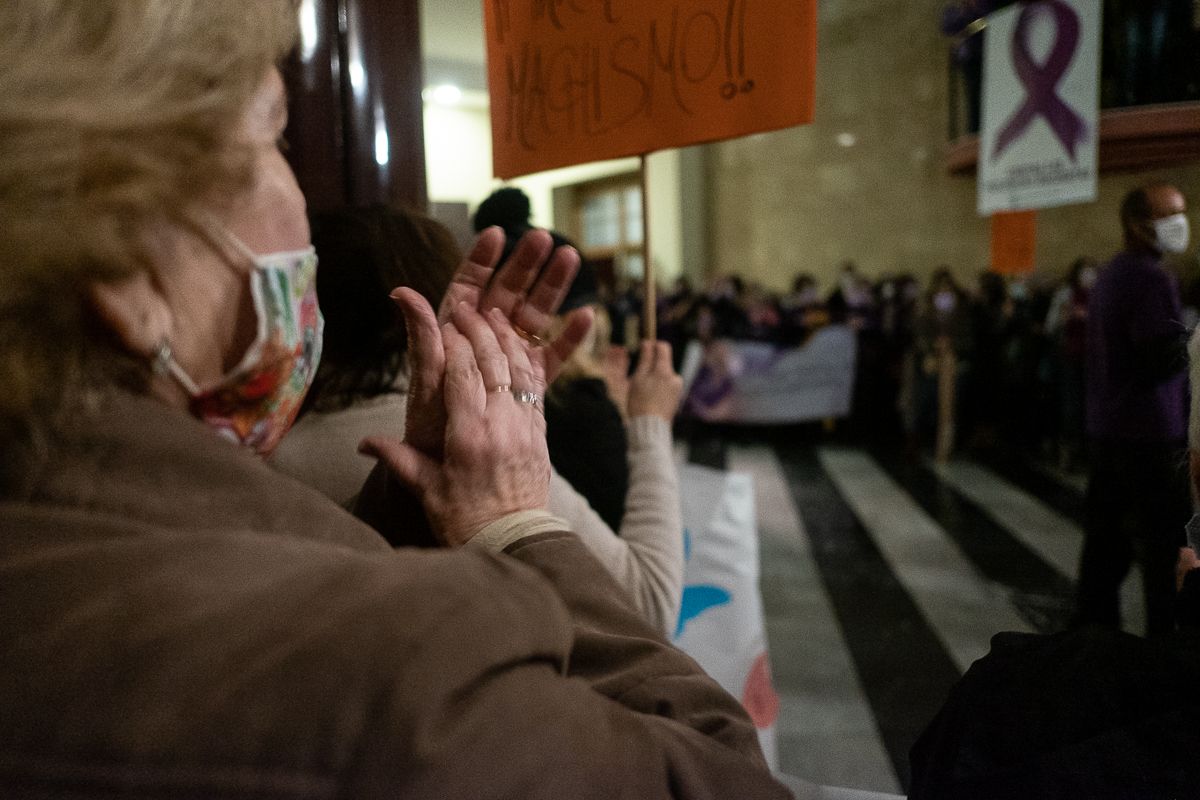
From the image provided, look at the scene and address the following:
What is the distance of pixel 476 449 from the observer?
2.20 ft

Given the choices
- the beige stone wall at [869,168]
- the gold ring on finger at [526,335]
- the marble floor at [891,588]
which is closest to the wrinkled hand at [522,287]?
the gold ring on finger at [526,335]

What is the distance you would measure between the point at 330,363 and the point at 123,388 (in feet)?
1.61

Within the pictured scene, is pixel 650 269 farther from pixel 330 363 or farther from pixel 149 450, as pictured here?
pixel 149 450

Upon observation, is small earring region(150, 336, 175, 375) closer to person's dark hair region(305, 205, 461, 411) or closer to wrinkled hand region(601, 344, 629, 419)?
person's dark hair region(305, 205, 461, 411)

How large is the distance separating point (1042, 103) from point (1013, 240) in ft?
1.70

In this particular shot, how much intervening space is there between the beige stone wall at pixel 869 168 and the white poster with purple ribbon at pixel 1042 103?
7.32 metres

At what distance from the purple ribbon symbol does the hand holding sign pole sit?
624 mm

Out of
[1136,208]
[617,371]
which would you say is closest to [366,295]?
[617,371]

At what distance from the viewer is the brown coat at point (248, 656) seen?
15.6 inches

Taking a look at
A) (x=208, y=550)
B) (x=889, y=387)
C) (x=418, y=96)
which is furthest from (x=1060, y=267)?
(x=208, y=550)

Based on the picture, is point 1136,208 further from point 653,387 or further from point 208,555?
point 208,555

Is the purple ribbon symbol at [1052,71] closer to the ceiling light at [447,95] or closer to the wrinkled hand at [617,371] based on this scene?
the wrinkled hand at [617,371]

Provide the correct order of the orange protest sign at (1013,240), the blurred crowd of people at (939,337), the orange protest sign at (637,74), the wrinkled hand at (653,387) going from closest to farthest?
the orange protest sign at (637,74) < the wrinkled hand at (653,387) < the orange protest sign at (1013,240) < the blurred crowd of people at (939,337)

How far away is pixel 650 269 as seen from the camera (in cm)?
102
